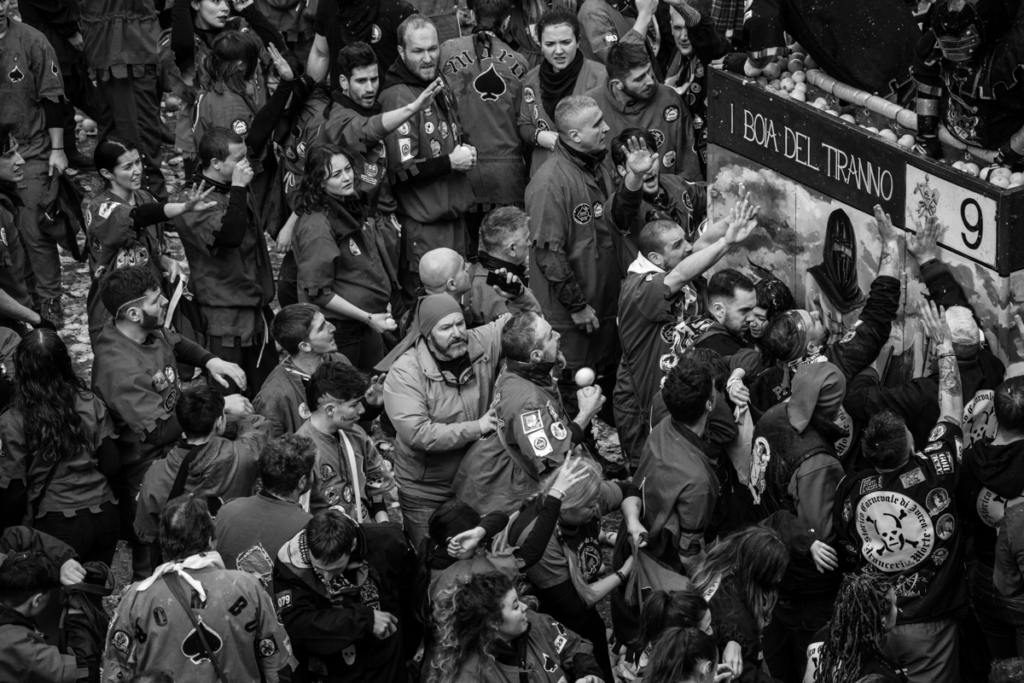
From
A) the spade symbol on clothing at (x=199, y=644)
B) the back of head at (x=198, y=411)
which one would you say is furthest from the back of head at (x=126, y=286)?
the spade symbol on clothing at (x=199, y=644)

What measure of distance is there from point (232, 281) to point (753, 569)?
417 centimetres

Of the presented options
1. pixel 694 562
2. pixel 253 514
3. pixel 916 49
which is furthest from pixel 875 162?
pixel 253 514

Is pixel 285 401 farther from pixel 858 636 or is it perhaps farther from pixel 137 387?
pixel 858 636

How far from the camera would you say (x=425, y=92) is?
28.1 ft

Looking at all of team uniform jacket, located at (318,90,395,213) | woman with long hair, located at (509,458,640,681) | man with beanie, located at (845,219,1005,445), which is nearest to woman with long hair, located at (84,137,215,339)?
team uniform jacket, located at (318,90,395,213)

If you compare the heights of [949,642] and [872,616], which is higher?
[872,616]

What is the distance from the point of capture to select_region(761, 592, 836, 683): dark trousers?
5918mm

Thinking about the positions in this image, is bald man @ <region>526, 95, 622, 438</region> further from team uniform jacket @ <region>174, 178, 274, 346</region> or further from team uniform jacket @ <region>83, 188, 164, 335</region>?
team uniform jacket @ <region>83, 188, 164, 335</region>

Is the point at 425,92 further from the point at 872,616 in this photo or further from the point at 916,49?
the point at 872,616

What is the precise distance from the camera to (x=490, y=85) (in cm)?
952

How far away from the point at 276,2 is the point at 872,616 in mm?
8528

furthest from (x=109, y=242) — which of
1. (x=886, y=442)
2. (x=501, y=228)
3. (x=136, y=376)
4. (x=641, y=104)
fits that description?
(x=886, y=442)

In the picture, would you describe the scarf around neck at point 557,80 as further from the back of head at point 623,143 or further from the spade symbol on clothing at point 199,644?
the spade symbol on clothing at point 199,644

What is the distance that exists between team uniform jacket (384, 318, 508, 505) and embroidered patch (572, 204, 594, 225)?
5.47ft
